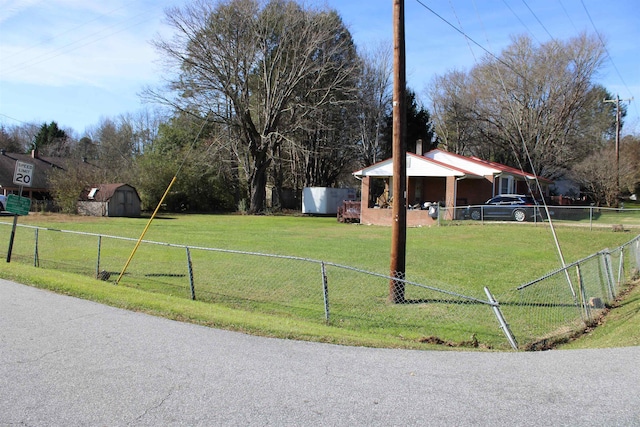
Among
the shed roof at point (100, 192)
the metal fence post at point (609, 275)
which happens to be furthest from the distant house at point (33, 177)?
the metal fence post at point (609, 275)

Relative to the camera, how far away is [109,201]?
129 ft

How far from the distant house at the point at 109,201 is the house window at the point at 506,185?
28.1 m

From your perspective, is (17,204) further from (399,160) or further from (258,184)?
(258,184)

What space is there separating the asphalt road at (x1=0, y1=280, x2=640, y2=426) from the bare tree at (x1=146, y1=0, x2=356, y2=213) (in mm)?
37093

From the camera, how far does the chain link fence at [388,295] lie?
28.5ft

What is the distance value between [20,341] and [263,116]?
42686 millimetres

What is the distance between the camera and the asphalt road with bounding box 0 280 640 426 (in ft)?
13.5

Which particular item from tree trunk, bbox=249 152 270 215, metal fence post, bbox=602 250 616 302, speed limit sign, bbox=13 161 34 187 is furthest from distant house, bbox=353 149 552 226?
speed limit sign, bbox=13 161 34 187

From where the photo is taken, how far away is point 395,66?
36.7 ft

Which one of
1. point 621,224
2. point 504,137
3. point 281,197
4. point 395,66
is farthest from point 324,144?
point 395,66

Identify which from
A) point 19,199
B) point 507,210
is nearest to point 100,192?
point 19,199

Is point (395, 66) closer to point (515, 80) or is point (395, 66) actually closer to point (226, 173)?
point (515, 80)

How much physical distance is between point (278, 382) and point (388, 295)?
6575 mm

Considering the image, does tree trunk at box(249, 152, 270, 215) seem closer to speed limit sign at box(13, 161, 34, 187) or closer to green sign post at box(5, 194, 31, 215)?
speed limit sign at box(13, 161, 34, 187)
